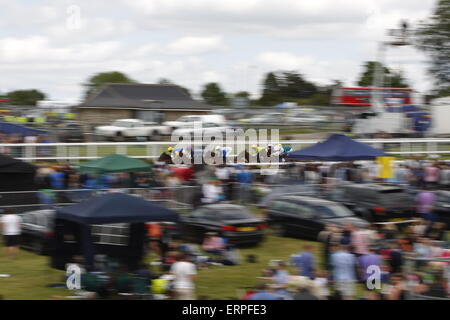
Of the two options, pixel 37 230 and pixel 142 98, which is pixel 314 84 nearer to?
pixel 142 98

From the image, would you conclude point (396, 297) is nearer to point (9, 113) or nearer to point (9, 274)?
point (9, 274)

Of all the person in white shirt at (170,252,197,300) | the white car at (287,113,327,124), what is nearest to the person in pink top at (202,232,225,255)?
the person in white shirt at (170,252,197,300)

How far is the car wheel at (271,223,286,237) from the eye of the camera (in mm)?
19328

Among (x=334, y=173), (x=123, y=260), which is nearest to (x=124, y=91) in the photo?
(x=334, y=173)

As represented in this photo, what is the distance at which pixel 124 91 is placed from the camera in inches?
2052

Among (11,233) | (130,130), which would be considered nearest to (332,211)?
(11,233)

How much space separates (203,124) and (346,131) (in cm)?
861

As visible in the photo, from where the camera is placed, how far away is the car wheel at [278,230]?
19.3 metres

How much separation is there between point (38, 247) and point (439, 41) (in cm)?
5921

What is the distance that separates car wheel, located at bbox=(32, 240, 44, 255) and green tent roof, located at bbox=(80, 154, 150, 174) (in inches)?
170

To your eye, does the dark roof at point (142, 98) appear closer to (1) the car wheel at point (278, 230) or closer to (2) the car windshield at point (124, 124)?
(2) the car windshield at point (124, 124)

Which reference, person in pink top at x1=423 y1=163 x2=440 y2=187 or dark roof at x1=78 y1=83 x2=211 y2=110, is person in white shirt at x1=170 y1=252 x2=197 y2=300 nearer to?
person in pink top at x1=423 y1=163 x2=440 y2=187

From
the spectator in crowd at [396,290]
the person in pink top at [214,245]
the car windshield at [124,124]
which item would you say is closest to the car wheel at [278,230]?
the person in pink top at [214,245]

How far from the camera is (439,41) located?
69.2 m
